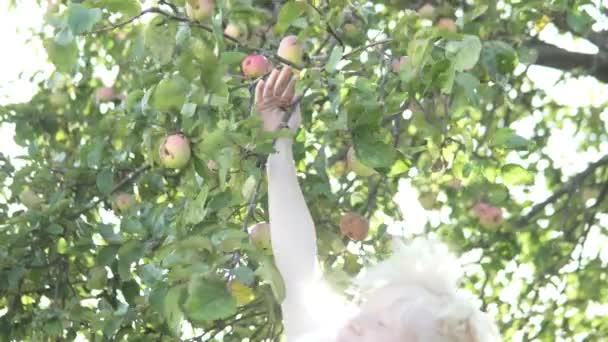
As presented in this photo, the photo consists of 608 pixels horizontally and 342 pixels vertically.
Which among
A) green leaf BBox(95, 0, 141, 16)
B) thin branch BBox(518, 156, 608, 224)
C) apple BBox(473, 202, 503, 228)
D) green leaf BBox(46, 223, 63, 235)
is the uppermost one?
green leaf BBox(95, 0, 141, 16)

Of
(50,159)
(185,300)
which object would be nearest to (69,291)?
(50,159)

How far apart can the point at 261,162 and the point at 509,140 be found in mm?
396

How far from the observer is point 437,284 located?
150cm

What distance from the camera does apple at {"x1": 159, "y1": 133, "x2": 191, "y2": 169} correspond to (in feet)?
5.87

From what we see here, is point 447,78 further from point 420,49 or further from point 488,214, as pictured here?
point 488,214

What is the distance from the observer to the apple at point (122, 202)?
2504 millimetres

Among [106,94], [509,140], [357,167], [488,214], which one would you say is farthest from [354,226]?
[106,94]

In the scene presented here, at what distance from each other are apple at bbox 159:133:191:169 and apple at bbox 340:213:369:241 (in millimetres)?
590

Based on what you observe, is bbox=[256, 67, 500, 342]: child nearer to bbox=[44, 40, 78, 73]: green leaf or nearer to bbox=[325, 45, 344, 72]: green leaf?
bbox=[325, 45, 344, 72]: green leaf

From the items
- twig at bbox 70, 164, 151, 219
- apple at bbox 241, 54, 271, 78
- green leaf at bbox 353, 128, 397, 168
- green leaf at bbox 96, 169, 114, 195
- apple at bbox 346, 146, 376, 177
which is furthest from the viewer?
twig at bbox 70, 164, 151, 219

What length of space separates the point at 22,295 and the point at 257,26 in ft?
3.56

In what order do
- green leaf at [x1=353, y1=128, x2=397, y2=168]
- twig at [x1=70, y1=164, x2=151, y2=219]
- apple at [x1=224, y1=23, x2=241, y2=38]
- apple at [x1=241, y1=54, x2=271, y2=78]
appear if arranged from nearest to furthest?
1. green leaf at [x1=353, y1=128, x2=397, y2=168]
2. apple at [x1=241, y1=54, x2=271, y2=78]
3. apple at [x1=224, y1=23, x2=241, y2=38]
4. twig at [x1=70, y1=164, x2=151, y2=219]

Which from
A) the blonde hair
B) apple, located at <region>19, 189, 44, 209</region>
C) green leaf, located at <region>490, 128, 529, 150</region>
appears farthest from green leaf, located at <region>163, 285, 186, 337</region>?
apple, located at <region>19, 189, 44, 209</region>

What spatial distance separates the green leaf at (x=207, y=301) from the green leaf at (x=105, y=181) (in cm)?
105
